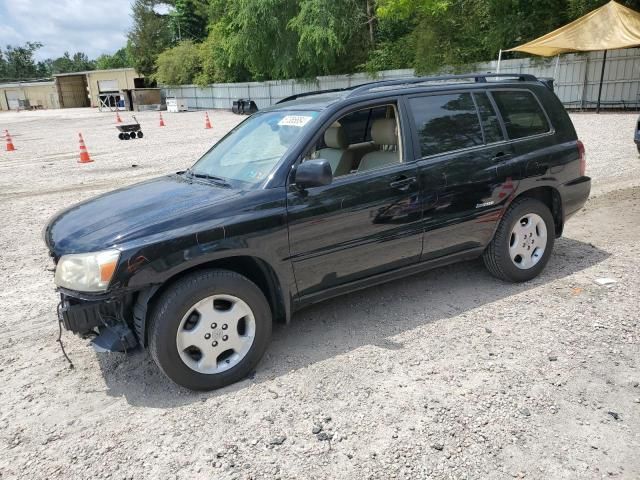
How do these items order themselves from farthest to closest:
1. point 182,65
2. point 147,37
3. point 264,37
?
point 147,37, point 182,65, point 264,37

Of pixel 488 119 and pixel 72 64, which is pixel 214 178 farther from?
pixel 72 64

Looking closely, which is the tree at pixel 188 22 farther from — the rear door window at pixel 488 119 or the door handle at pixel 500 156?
the door handle at pixel 500 156

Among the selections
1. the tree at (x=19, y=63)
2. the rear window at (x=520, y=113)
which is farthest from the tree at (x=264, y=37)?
the tree at (x=19, y=63)

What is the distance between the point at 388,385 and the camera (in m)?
3.19

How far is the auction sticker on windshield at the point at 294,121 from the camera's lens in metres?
3.68

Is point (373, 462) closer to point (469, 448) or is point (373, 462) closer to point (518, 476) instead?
point (469, 448)

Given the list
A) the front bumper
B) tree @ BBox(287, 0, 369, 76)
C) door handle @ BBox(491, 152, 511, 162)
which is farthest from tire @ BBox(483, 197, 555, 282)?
tree @ BBox(287, 0, 369, 76)

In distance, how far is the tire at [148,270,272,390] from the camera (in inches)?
118

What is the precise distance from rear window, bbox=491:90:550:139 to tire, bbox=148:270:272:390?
2.79 metres

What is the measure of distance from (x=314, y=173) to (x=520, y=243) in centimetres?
234

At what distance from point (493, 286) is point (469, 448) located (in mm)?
2247

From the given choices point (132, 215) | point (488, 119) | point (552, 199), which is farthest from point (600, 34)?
point (132, 215)

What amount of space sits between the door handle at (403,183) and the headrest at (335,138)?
0.59m

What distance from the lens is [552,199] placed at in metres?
4.71
